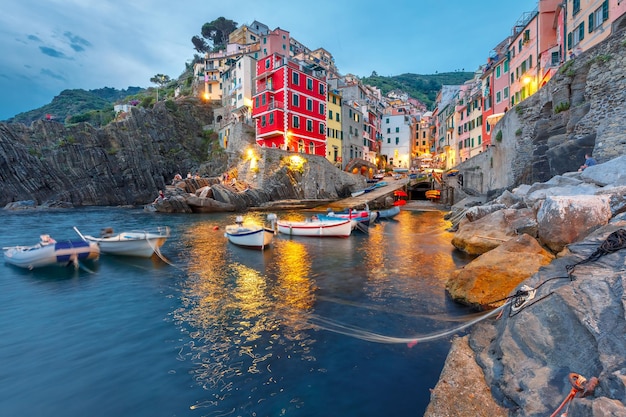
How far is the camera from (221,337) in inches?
341

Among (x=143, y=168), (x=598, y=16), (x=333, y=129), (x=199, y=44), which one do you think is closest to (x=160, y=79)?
(x=199, y=44)

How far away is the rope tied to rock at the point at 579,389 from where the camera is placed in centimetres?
367

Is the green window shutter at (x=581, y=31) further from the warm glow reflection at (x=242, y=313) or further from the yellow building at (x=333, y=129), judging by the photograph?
the yellow building at (x=333, y=129)

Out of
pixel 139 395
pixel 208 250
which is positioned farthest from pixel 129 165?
pixel 139 395

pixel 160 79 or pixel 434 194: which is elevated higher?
pixel 160 79

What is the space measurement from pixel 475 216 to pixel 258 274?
1423 cm

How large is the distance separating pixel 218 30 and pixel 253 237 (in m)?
112

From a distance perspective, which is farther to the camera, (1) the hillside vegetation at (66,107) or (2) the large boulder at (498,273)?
(1) the hillside vegetation at (66,107)

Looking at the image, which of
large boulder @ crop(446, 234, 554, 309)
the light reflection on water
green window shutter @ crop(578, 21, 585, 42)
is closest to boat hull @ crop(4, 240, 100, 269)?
the light reflection on water

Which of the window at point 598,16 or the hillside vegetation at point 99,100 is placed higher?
the hillside vegetation at point 99,100

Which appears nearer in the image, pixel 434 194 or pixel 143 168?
pixel 434 194

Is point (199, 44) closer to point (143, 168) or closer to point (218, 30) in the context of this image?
point (218, 30)

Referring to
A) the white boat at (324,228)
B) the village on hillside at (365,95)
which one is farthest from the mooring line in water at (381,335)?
the village on hillside at (365,95)

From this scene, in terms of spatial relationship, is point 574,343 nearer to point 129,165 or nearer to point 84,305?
point 84,305
